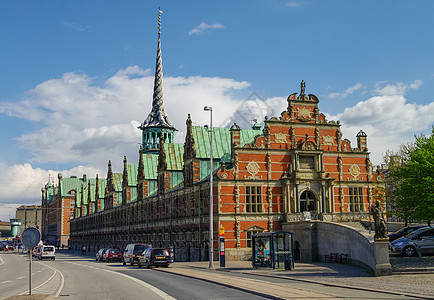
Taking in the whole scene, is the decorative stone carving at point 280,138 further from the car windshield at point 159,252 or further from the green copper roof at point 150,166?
the green copper roof at point 150,166

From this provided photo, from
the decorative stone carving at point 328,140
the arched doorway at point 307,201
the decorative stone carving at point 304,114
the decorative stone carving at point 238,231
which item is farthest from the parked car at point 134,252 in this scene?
the decorative stone carving at point 328,140

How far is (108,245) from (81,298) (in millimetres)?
80135

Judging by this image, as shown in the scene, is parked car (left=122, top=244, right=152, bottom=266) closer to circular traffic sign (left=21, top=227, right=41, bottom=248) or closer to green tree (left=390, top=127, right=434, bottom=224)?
green tree (left=390, top=127, right=434, bottom=224)

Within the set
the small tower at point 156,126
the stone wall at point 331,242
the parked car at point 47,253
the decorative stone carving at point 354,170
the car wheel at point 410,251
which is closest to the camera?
the stone wall at point 331,242

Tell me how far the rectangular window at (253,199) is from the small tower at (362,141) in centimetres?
1417

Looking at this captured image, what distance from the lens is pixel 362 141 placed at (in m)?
58.0

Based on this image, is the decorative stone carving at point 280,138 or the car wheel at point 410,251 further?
the decorative stone carving at point 280,138

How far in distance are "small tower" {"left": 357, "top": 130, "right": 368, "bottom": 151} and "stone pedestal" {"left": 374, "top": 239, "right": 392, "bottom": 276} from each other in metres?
30.7

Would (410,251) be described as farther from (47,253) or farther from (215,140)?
(47,253)

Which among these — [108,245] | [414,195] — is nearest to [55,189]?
[108,245]

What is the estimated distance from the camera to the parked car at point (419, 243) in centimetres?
3403

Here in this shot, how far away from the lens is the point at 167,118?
10112 cm

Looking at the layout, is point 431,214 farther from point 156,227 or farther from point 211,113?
point 156,227

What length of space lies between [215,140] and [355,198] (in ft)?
62.8
